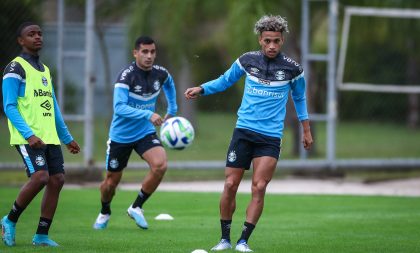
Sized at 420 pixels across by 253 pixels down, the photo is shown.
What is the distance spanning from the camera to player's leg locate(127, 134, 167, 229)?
35.9ft

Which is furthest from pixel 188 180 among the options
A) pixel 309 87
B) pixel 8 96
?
pixel 8 96

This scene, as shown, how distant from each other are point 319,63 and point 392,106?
8.12ft

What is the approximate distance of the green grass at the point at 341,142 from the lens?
21.6 m

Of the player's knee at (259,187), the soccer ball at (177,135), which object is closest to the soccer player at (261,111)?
the player's knee at (259,187)

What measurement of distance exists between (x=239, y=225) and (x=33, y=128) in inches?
128

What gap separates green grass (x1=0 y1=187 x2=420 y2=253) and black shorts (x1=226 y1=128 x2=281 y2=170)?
0.87 metres

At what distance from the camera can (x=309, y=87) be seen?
20688 millimetres

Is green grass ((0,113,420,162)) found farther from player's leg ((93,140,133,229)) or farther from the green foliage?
player's leg ((93,140,133,229))

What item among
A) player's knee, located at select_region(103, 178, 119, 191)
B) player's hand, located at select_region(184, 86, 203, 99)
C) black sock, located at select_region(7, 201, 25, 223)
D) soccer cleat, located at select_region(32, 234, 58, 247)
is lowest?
player's knee, located at select_region(103, 178, 119, 191)

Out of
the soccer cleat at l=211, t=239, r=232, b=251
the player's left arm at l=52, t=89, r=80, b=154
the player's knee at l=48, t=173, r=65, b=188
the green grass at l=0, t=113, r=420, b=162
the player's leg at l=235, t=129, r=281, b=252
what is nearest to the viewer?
the player's leg at l=235, t=129, r=281, b=252

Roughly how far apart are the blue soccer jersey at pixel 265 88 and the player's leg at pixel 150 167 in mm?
2155

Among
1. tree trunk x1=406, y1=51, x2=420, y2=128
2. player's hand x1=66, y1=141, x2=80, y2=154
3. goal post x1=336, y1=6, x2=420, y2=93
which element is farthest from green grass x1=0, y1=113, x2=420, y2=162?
player's hand x1=66, y1=141, x2=80, y2=154

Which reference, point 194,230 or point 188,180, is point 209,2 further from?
point 194,230

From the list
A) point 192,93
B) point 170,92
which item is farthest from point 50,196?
point 170,92
